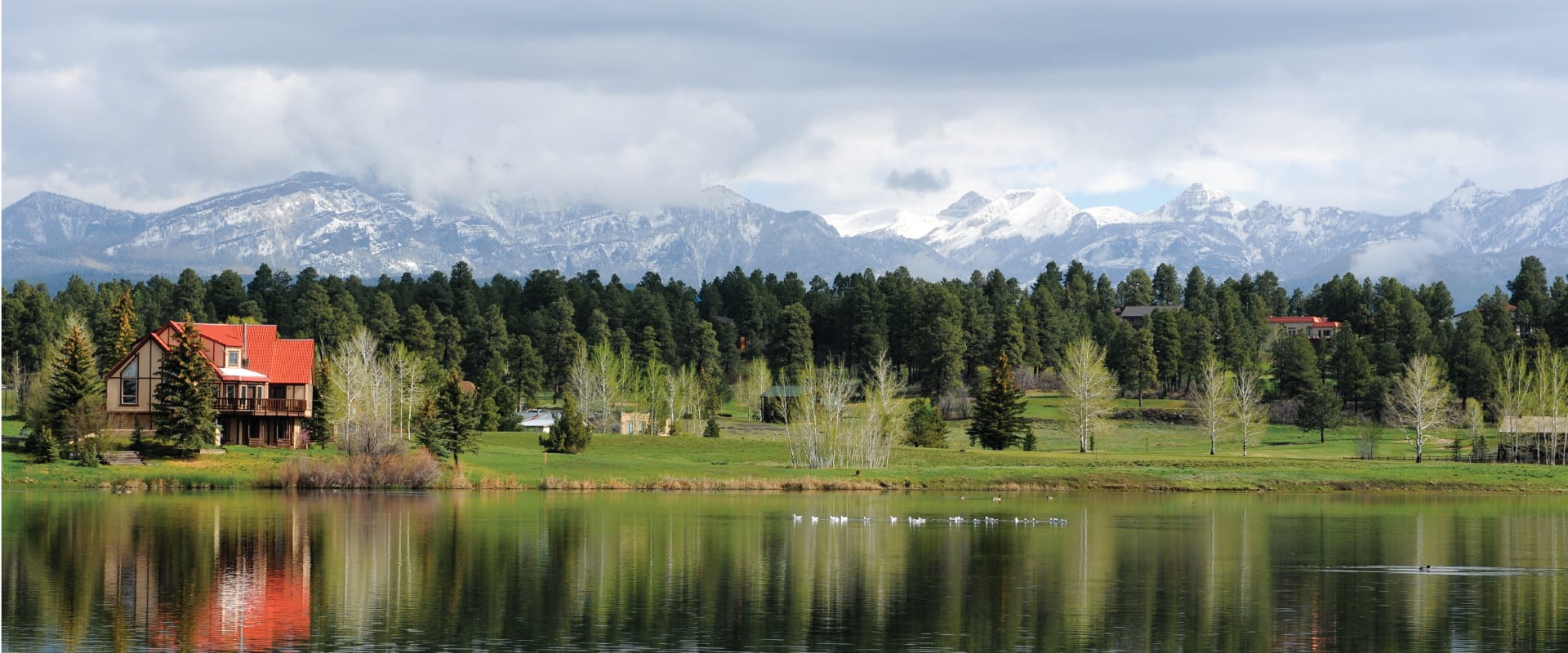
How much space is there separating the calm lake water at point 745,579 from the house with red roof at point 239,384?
22.1 meters

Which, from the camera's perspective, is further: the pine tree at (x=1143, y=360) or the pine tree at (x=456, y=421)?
the pine tree at (x=1143, y=360)

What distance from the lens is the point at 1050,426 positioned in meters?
A: 157

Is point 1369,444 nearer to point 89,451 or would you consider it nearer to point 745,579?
point 745,579

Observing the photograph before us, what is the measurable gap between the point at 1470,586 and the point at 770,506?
3846 cm

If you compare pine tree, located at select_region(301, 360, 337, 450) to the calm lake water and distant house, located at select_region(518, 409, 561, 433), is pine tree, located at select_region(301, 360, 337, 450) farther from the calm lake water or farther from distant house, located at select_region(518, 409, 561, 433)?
distant house, located at select_region(518, 409, 561, 433)

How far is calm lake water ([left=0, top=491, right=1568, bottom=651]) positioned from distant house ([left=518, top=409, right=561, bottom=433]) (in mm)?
70130

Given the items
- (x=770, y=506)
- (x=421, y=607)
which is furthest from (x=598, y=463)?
(x=421, y=607)

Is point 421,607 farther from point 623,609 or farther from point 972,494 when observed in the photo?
point 972,494

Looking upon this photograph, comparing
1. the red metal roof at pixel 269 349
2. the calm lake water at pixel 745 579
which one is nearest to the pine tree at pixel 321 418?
the red metal roof at pixel 269 349

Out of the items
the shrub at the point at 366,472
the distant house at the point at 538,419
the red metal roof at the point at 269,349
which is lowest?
the shrub at the point at 366,472

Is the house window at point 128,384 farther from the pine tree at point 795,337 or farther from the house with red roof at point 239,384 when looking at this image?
the pine tree at point 795,337

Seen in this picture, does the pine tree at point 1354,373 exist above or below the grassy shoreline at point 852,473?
above

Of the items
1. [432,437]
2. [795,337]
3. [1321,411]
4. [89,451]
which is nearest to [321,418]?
[432,437]

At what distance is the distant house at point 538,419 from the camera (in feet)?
496
